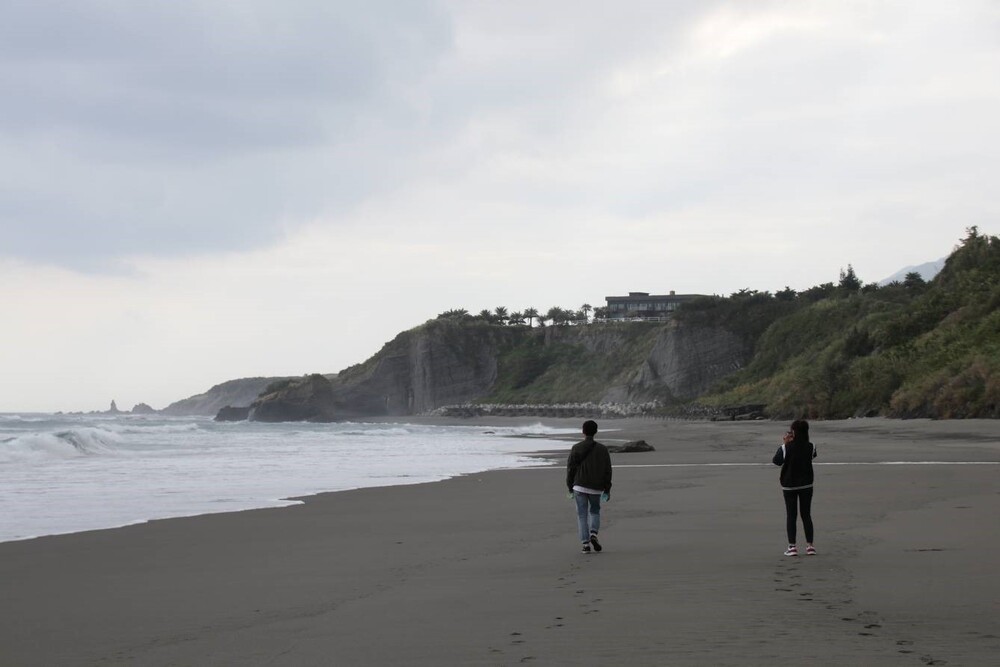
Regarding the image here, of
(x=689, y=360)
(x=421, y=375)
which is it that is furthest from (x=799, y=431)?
(x=421, y=375)

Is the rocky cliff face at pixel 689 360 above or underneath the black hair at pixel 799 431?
above

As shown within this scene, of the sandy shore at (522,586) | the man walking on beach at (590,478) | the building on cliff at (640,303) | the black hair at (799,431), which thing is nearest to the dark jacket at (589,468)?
→ the man walking on beach at (590,478)

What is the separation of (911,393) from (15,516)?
35535mm

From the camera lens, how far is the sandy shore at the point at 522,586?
572 centimetres

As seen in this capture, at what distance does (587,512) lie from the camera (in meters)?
9.99

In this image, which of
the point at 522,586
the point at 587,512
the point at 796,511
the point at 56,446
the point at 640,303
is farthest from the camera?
the point at 640,303

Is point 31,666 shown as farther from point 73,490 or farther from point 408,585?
point 73,490

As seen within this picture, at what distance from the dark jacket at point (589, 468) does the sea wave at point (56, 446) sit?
2644 cm

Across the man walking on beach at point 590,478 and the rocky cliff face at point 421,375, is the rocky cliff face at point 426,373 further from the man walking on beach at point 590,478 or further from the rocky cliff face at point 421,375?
the man walking on beach at point 590,478

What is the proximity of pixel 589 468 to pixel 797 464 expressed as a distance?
208cm

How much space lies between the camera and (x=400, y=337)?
145625 mm

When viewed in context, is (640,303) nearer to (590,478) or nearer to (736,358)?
(736,358)

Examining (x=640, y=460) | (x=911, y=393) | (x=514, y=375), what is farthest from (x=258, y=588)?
(x=514, y=375)

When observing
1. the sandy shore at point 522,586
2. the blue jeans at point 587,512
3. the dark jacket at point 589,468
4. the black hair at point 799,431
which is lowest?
the sandy shore at point 522,586
